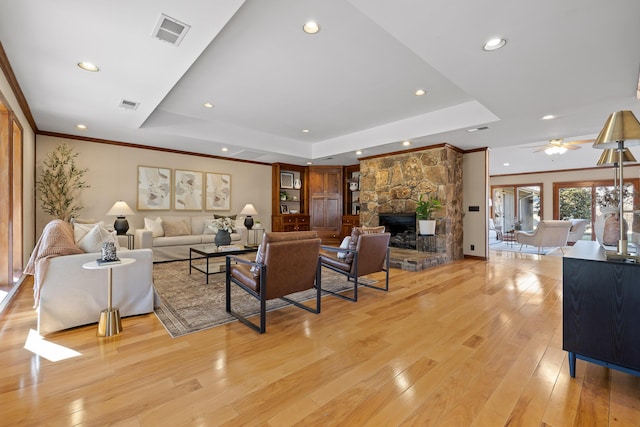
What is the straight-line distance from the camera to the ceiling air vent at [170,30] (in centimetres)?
216

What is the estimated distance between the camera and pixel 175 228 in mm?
6145

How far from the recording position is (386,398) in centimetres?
166

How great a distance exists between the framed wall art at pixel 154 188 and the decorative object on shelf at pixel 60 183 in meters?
1.05

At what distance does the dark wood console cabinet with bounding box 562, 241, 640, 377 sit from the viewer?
66.1 inches

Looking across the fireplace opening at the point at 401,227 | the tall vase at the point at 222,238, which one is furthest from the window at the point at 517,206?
the tall vase at the point at 222,238

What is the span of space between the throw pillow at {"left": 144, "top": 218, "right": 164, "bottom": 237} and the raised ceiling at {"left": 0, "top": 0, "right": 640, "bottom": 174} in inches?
66.4

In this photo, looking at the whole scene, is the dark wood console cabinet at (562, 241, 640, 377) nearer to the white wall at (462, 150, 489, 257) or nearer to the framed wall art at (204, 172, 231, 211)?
the white wall at (462, 150, 489, 257)

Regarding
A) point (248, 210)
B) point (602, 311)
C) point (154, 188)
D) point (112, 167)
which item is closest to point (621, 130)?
point (602, 311)

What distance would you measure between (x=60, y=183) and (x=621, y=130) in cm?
768

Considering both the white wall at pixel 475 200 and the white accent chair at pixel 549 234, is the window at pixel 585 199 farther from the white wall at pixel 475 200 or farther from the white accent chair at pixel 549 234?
the white wall at pixel 475 200

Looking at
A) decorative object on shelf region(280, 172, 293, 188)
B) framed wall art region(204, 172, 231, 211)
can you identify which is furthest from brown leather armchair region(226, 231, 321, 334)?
decorative object on shelf region(280, 172, 293, 188)

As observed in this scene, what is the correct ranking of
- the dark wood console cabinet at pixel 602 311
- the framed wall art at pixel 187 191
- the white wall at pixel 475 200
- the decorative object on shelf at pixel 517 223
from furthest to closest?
1. the decorative object on shelf at pixel 517 223
2. the framed wall art at pixel 187 191
3. the white wall at pixel 475 200
4. the dark wood console cabinet at pixel 602 311

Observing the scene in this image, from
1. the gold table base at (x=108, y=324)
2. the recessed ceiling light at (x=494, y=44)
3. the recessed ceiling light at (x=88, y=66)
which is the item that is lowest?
the gold table base at (x=108, y=324)

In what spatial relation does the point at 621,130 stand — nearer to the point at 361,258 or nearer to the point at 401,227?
the point at 361,258
